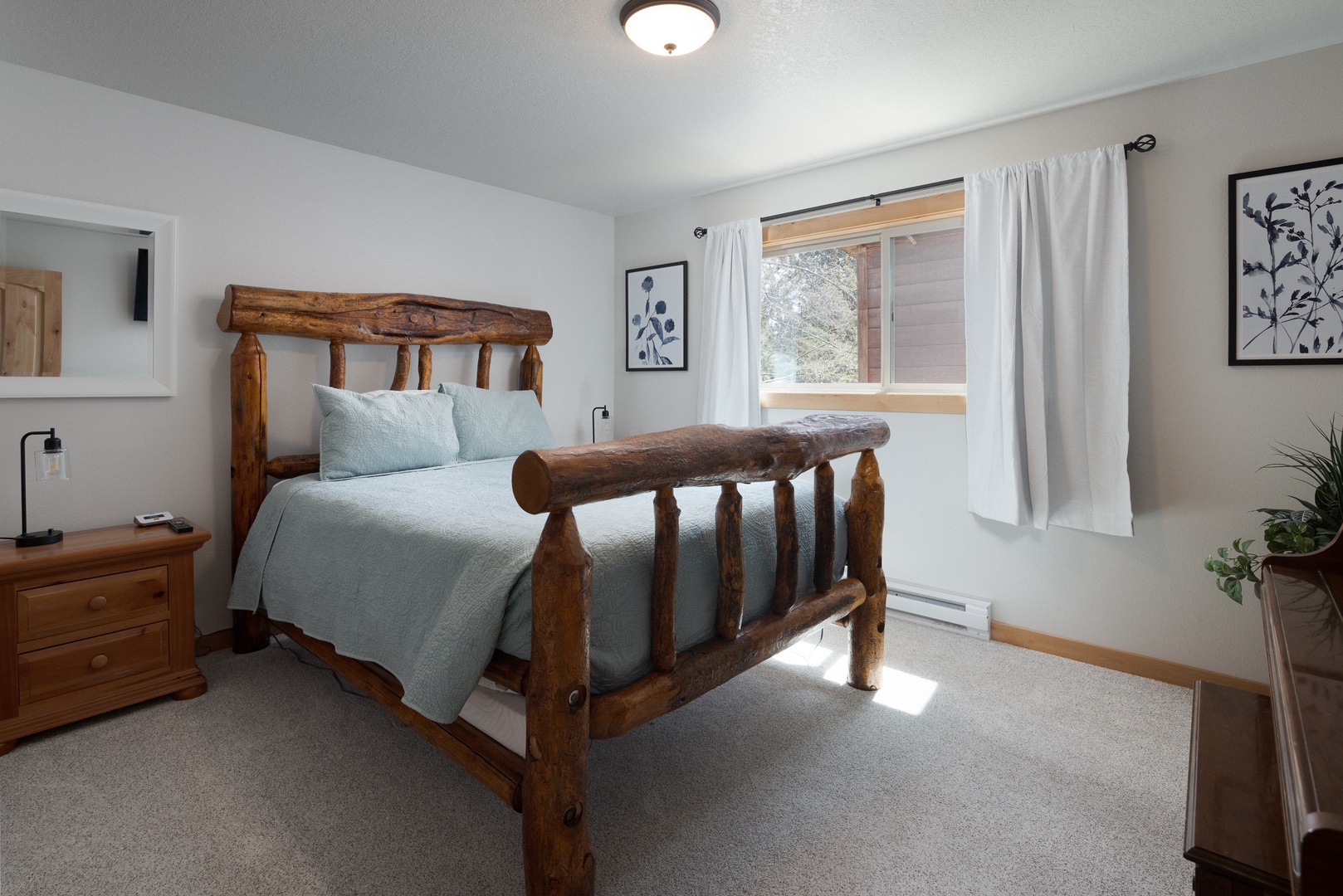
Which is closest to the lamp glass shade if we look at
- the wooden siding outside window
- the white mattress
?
the white mattress

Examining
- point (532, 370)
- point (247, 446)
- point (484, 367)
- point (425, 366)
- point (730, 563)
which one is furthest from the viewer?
point (532, 370)

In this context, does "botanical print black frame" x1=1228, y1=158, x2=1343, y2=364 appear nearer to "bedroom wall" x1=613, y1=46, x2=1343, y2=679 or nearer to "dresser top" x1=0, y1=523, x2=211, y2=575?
"bedroom wall" x1=613, y1=46, x2=1343, y2=679

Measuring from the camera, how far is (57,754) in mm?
2098

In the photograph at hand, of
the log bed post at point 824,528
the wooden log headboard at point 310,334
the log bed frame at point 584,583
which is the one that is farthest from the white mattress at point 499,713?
the wooden log headboard at point 310,334

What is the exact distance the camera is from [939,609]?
10.4 ft

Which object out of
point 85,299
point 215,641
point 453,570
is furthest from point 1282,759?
point 85,299

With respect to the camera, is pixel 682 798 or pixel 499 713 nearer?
pixel 499 713

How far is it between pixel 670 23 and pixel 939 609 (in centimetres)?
270

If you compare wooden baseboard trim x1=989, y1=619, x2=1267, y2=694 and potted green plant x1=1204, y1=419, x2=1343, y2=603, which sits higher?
potted green plant x1=1204, y1=419, x2=1343, y2=603

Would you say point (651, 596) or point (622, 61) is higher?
point (622, 61)

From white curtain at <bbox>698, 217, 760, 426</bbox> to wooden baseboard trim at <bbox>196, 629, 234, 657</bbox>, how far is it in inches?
102

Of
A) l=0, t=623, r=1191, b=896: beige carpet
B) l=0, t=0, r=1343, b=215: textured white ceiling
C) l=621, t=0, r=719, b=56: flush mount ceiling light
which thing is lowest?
l=0, t=623, r=1191, b=896: beige carpet

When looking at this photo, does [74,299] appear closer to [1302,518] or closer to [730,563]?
[730,563]

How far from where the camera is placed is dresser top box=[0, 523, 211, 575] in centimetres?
212
